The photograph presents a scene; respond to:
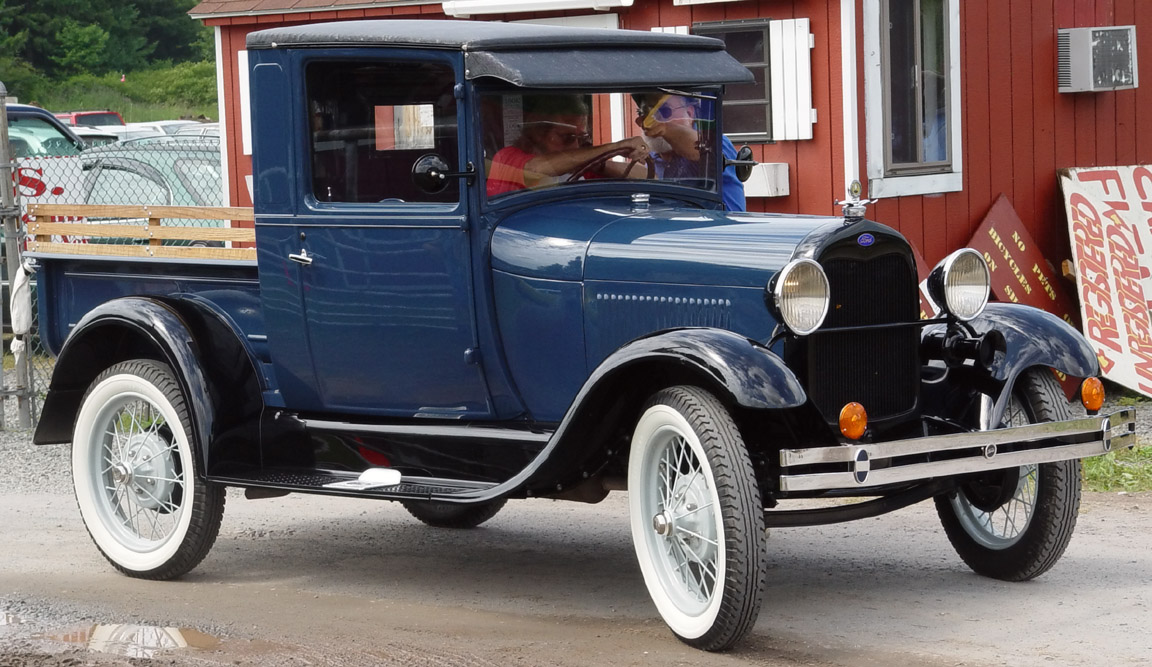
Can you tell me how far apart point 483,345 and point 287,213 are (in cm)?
90

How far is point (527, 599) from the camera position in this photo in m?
5.38

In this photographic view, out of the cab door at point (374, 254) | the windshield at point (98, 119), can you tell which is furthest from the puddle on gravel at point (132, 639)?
the windshield at point (98, 119)

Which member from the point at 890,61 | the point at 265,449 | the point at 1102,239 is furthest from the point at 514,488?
the point at 1102,239

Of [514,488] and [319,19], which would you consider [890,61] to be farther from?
[514,488]

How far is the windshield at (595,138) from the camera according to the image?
5312mm

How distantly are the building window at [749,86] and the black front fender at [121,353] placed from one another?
478 cm

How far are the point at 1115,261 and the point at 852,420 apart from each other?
22.2ft

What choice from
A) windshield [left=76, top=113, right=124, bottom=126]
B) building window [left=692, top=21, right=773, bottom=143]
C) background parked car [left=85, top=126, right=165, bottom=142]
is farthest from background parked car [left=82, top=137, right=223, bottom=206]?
windshield [left=76, top=113, right=124, bottom=126]

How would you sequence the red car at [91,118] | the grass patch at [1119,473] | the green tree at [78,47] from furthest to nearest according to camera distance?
the green tree at [78,47]
the red car at [91,118]
the grass patch at [1119,473]

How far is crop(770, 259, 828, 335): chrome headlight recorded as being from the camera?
4.59 metres

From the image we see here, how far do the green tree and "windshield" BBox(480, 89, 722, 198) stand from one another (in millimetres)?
43253

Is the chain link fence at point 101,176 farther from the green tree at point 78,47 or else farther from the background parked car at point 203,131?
the green tree at point 78,47

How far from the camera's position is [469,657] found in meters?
4.55

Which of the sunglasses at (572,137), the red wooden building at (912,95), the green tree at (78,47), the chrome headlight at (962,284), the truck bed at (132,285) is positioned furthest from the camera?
the green tree at (78,47)
